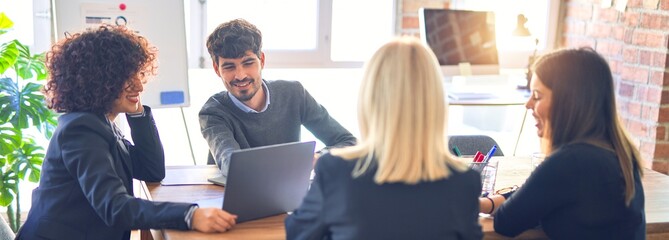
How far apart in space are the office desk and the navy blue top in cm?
10

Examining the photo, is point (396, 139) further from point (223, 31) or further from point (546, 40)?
point (546, 40)

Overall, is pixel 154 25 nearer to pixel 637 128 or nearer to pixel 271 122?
pixel 271 122

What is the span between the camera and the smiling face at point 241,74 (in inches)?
96.4

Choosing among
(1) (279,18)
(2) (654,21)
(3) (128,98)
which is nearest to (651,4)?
(2) (654,21)

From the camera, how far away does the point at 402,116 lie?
1.45 m

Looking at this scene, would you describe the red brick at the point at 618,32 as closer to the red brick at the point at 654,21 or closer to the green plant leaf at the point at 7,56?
the red brick at the point at 654,21

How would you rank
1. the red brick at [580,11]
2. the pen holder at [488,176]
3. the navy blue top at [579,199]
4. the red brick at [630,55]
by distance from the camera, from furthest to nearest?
1. the red brick at [580,11]
2. the red brick at [630,55]
3. the pen holder at [488,176]
4. the navy blue top at [579,199]

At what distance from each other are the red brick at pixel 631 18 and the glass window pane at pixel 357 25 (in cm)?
112

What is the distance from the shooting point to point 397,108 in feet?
4.75

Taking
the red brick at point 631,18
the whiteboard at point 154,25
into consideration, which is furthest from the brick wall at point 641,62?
the whiteboard at point 154,25

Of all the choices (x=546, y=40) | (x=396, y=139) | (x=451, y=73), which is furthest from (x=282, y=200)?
(x=546, y=40)

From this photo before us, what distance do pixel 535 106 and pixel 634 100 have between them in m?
2.09

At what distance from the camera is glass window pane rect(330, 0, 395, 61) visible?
411 centimetres

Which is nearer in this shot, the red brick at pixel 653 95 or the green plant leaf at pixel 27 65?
the green plant leaf at pixel 27 65
